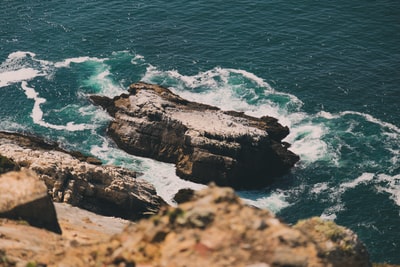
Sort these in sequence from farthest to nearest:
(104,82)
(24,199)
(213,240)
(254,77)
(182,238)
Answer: (104,82), (254,77), (24,199), (182,238), (213,240)

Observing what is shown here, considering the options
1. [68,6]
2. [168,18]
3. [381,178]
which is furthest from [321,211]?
[68,6]

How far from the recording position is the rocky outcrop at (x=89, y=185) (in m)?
60.9

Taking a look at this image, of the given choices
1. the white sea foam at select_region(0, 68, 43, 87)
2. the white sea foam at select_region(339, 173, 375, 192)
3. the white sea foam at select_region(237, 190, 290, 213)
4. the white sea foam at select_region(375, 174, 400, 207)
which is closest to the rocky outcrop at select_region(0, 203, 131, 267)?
the white sea foam at select_region(237, 190, 290, 213)

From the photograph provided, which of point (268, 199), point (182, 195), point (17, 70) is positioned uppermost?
point (17, 70)

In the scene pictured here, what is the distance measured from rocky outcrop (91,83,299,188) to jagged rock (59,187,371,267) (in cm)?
5457

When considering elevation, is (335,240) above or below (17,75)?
above

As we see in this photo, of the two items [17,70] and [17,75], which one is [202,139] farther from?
[17,70]

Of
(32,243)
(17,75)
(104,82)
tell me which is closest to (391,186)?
(104,82)

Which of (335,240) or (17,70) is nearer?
(335,240)

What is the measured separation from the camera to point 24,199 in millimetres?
28781

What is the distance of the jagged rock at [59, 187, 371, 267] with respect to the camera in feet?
64.6

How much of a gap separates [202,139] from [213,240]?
5736cm

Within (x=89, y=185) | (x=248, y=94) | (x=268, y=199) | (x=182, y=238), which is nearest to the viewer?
(x=182, y=238)

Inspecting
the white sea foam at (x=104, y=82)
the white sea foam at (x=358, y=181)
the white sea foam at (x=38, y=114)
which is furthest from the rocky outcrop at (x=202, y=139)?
the white sea foam at (x=104, y=82)
